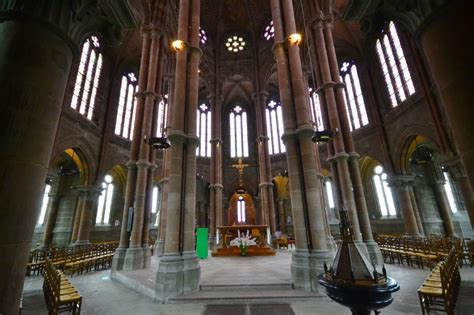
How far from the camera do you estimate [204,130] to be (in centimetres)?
2458

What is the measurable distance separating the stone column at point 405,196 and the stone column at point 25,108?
1826 centimetres

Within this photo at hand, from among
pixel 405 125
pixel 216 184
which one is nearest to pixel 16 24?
pixel 216 184

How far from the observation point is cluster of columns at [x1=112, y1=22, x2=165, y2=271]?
8.64 meters

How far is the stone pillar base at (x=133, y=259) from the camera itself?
8.22m

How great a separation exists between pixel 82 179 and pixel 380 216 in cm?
2342

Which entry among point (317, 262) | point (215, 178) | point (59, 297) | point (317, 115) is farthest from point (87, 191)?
point (317, 262)

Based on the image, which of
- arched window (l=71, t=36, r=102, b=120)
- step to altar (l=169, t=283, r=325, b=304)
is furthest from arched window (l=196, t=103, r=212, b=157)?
step to altar (l=169, t=283, r=325, b=304)

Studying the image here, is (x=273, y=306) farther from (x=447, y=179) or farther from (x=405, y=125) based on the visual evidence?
(x=447, y=179)

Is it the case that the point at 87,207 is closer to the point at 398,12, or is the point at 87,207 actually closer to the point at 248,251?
the point at 248,251

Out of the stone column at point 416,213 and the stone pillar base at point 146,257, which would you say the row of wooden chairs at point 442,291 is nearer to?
the stone pillar base at point 146,257

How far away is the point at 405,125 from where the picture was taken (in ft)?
47.3

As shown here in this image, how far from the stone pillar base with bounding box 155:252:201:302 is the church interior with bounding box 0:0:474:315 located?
0.11ft

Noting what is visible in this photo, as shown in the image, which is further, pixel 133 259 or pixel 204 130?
pixel 204 130

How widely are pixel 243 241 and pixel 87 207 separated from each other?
1132 centimetres
